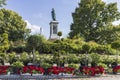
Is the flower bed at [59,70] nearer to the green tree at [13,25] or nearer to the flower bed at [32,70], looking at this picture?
the flower bed at [32,70]

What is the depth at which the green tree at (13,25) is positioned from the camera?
178 ft

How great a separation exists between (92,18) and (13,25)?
557 inches

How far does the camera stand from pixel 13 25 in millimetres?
56188

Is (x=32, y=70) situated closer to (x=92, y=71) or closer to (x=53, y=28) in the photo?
(x=92, y=71)

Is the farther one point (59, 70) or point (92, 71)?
point (92, 71)

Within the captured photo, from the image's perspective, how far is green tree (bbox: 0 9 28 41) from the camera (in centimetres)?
5441

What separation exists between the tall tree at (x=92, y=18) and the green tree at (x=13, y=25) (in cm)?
1012

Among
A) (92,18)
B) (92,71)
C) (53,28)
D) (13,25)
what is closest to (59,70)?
(92,71)

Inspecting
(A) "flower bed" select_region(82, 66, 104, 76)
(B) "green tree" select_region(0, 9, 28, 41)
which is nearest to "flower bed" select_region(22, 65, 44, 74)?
(A) "flower bed" select_region(82, 66, 104, 76)

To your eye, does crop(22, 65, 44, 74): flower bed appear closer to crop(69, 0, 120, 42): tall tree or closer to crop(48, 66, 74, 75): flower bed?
crop(48, 66, 74, 75): flower bed

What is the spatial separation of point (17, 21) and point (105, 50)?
70.4 ft

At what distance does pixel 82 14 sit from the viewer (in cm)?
4947

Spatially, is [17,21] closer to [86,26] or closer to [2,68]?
[86,26]

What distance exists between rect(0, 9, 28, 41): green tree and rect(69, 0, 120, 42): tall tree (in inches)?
399
